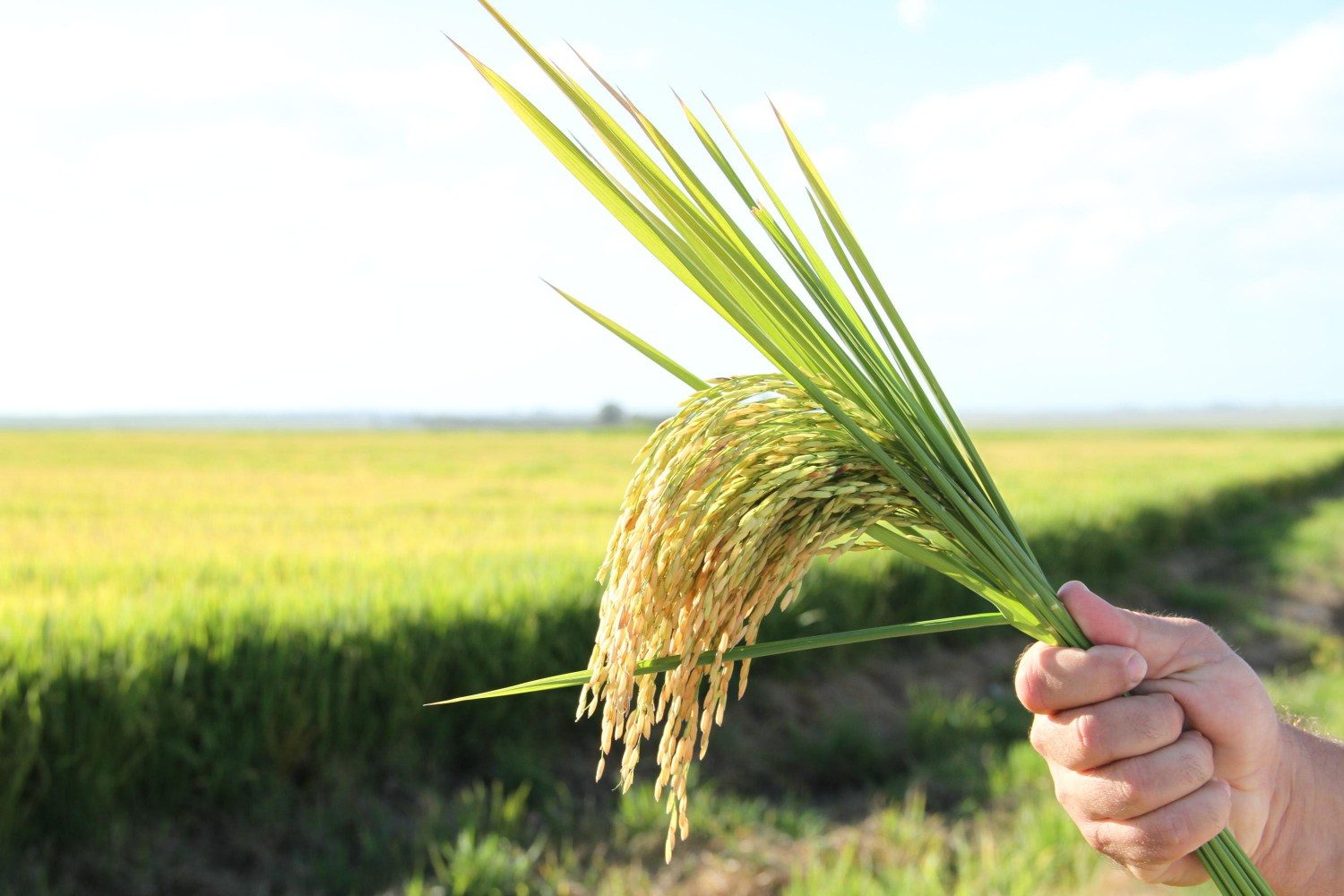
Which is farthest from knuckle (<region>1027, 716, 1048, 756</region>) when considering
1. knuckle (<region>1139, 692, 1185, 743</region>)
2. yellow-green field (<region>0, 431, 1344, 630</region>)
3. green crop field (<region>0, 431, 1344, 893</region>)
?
yellow-green field (<region>0, 431, 1344, 630</region>)

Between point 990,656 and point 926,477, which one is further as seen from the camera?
point 990,656

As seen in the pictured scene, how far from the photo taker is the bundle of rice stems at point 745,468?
3.14 feet

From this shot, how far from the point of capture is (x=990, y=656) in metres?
8.99

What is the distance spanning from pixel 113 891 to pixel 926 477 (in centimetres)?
426

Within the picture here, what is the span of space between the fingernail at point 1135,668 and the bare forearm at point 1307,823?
0.52 m

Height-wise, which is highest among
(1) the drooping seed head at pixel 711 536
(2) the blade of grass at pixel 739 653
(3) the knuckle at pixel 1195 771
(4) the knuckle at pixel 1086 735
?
(1) the drooping seed head at pixel 711 536

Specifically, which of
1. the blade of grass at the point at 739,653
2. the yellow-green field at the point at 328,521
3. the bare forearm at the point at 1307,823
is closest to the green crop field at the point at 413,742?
the yellow-green field at the point at 328,521

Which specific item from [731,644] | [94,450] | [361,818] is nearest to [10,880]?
[361,818]

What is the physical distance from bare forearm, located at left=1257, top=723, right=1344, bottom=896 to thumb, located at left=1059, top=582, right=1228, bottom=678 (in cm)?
35

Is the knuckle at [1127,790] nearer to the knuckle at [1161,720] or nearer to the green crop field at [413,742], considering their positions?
the knuckle at [1161,720]

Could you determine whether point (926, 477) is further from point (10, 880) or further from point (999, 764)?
point (999, 764)

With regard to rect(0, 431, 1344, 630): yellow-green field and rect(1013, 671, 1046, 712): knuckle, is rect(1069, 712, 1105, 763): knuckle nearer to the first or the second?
rect(1013, 671, 1046, 712): knuckle

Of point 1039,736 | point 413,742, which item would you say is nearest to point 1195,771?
point 1039,736

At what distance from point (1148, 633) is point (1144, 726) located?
0.12 m
